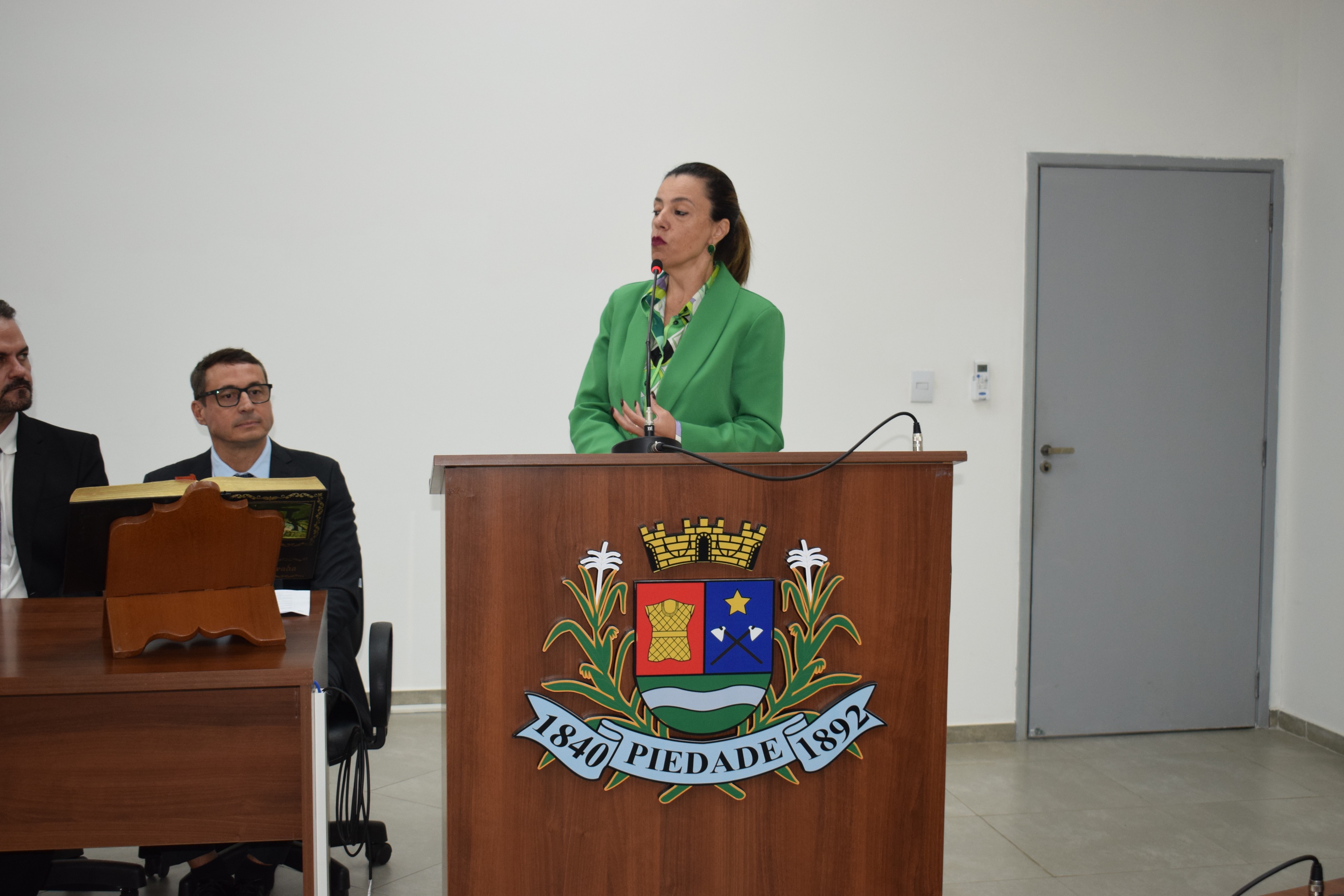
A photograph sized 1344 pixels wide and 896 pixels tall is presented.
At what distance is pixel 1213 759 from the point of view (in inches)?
136

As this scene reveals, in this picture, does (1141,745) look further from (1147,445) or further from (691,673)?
(691,673)

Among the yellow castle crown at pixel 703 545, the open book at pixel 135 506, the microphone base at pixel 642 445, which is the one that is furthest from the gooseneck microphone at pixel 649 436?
the open book at pixel 135 506

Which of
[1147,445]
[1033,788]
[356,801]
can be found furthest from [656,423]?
[1147,445]

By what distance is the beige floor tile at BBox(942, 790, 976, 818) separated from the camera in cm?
291

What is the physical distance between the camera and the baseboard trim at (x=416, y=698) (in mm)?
A: 3570

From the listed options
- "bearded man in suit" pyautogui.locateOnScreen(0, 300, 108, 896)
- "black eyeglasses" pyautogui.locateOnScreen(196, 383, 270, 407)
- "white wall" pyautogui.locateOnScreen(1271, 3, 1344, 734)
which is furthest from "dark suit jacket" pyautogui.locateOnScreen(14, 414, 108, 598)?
"white wall" pyautogui.locateOnScreen(1271, 3, 1344, 734)

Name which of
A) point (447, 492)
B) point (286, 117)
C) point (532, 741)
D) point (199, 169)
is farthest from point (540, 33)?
point (532, 741)

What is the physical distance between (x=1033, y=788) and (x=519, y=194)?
2724 millimetres

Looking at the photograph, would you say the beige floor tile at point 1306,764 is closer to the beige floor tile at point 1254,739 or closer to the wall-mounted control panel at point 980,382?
the beige floor tile at point 1254,739

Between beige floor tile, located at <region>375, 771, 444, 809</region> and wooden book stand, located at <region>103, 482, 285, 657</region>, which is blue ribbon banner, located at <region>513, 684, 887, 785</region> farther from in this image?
beige floor tile, located at <region>375, 771, 444, 809</region>

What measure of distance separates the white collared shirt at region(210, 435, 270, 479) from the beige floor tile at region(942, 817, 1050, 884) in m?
1.90

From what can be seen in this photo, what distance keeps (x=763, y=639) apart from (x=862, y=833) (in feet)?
1.20

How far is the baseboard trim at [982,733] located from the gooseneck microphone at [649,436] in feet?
8.05

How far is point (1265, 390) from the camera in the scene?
149 inches
